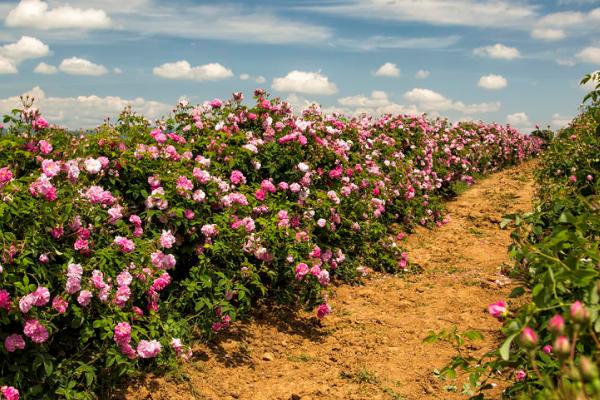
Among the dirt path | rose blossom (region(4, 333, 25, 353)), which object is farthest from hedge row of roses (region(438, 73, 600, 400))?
rose blossom (region(4, 333, 25, 353))

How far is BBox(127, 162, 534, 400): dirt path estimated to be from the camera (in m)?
3.75

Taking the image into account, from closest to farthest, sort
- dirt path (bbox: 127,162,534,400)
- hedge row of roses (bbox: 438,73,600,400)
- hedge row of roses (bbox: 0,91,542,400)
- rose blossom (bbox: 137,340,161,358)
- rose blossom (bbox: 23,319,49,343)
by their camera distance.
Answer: hedge row of roses (bbox: 438,73,600,400) < rose blossom (bbox: 23,319,49,343) < hedge row of roses (bbox: 0,91,542,400) < rose blossom (bbox: 137,340,161,358) < dirt path (bbox: 127,162,534,400)

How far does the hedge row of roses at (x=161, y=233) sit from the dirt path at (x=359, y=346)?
22 cm

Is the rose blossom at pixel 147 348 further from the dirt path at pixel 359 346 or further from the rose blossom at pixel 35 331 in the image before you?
the rose blossom at pixel 35 331

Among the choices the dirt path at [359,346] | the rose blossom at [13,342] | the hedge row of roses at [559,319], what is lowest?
the dirt path at [359,346]

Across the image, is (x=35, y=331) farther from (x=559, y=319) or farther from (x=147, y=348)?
(x=559, y=319)

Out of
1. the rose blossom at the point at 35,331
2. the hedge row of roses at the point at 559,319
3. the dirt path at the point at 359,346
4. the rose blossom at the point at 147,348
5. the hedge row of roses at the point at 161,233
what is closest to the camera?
the hedge row of roses at the point at 559,319

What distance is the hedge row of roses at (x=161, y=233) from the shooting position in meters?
3.08

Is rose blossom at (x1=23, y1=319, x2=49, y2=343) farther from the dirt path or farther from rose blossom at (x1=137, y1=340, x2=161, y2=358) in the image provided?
the dirt path

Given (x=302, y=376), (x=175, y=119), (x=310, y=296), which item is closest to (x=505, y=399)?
(x=302, y=376)

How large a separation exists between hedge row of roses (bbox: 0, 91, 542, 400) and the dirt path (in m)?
0.22

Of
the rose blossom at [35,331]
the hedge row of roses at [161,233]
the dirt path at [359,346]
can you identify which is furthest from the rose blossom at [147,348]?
the rose blossom at [35,331]

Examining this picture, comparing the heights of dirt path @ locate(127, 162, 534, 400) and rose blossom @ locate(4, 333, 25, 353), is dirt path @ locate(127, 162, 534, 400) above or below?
below

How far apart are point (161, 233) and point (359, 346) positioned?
1.93 m
